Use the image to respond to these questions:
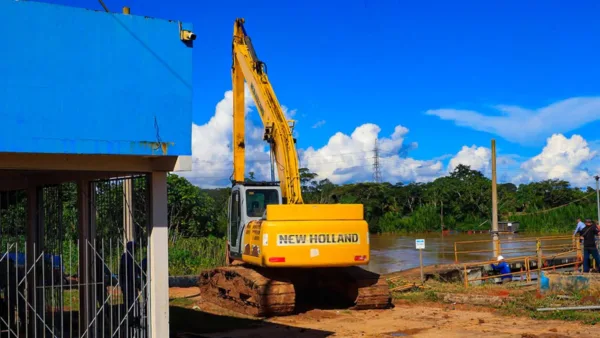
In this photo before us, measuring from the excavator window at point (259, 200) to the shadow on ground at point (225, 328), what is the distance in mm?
2554

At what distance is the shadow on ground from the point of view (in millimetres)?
12477

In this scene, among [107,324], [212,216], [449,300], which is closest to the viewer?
[107,324]

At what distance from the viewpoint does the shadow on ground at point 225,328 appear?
12.5 m

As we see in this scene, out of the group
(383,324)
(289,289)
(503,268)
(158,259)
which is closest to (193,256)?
(503,268)

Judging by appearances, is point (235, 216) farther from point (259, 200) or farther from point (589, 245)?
point (589, 245)

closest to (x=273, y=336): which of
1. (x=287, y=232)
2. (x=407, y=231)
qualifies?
(x=287, y=232)

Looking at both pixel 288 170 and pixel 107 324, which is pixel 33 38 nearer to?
pixel 107 324

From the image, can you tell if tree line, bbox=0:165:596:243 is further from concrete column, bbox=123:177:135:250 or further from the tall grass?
concrete column, bbox=123:177:135:250

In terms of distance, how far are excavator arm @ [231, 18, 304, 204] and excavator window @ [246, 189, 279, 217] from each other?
0.29 m

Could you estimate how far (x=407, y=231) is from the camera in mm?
66938

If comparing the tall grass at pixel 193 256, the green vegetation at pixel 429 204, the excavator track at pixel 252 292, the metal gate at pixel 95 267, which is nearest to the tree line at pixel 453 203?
the green vegetation at pixel 429 204

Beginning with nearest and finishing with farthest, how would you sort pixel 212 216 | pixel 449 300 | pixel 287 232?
1. pixel 287 232
2. pixel 449 300
3. pixel 212 216

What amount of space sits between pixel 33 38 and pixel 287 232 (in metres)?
7.55

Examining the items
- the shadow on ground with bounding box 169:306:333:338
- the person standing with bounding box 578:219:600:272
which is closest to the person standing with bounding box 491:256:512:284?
the person standing with bounding box 578:219:600:272
